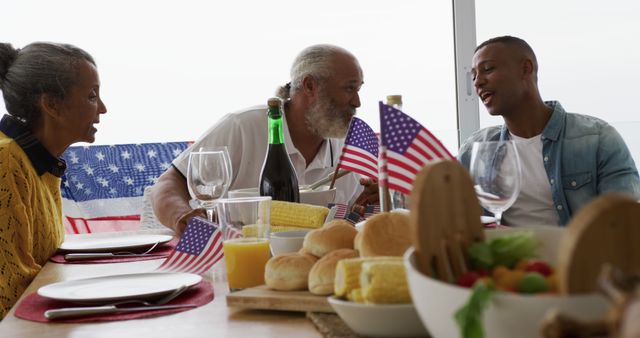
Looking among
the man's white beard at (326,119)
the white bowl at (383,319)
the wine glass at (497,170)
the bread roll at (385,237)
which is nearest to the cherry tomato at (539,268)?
the white bowl at (383,319)

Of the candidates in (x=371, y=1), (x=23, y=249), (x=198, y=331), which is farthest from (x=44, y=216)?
(x=371, y=1)

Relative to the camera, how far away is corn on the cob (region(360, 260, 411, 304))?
80 cm

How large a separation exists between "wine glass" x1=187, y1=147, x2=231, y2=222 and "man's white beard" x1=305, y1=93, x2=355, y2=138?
1.02 meters

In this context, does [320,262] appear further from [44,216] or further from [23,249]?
[44,216]

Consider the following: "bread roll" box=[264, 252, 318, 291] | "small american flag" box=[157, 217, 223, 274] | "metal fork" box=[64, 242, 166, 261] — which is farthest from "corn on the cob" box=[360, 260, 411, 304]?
"metal fork" box=[64, 242, 166, 261]

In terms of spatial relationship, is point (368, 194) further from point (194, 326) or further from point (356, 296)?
point (356, 296)

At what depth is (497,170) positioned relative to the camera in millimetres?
1210

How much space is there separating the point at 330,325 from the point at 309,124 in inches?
75.6

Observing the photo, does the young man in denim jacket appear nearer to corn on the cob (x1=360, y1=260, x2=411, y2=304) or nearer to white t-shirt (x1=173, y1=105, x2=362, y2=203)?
white t-shirt (x1=173, y1=105, x2=362, y2=203)

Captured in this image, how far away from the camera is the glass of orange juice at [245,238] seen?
3.85ft

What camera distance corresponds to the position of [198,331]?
957 millimetres

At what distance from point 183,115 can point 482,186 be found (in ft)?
9.41

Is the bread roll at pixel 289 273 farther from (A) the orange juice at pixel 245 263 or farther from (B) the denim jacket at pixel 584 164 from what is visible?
(B) the denim jacket at pixel 584 164

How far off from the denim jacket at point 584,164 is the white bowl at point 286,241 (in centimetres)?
168
